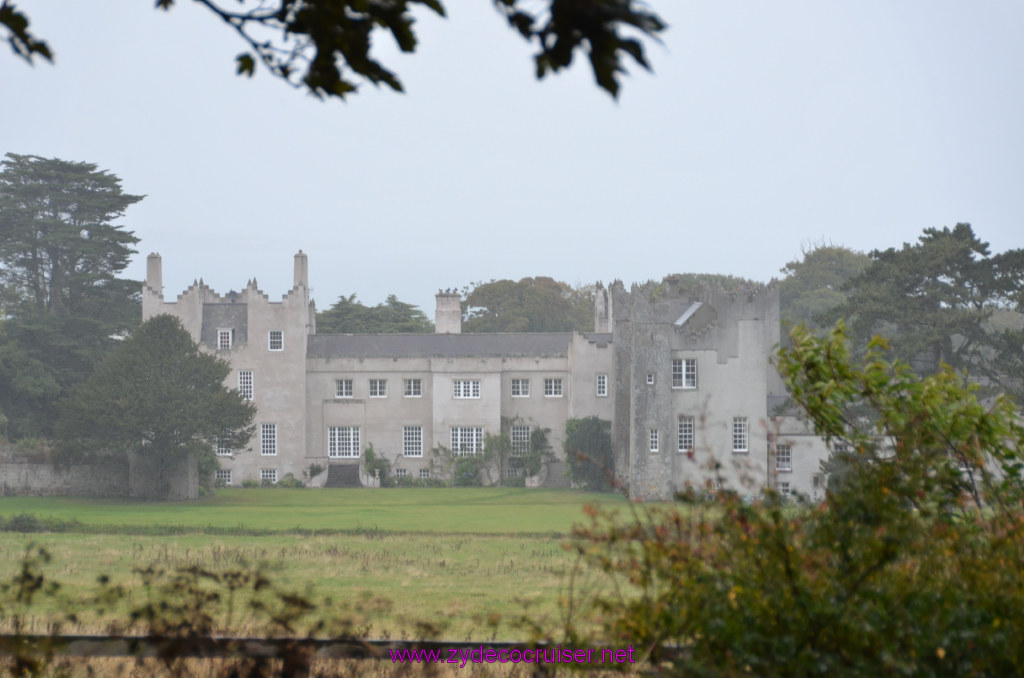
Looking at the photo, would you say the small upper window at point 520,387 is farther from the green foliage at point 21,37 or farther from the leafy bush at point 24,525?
the green foliage at point 21,37

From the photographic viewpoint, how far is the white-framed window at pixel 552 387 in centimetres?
5975

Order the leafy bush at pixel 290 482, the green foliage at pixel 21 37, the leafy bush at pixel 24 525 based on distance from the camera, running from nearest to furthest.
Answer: the green foliage at pixel 21 37 < the leafy bush at pixel 24 525 < the leafy bush at pixel 290 482

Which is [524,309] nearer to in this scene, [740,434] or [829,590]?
[740,434]

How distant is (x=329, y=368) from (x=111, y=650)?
2102 inches

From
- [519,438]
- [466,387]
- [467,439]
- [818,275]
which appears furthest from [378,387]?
[818,275]

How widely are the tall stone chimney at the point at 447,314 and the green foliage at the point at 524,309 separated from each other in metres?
20.9

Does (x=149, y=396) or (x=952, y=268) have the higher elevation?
(x=952, y=268)

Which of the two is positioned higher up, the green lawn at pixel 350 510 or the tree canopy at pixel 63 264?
the tree canopy at pixel 63 264

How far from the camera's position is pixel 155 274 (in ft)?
200

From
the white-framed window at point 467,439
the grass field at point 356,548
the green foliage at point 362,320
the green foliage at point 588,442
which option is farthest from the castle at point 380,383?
the green foliage at point 362,320

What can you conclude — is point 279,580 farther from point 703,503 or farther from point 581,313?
point 581,313

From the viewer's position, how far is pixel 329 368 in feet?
197

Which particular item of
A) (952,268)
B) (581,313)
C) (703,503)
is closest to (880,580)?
(703,503)

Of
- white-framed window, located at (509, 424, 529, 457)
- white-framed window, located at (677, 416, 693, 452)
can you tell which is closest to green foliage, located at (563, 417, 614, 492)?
white-framed window, located at (509, 424, 529, 457)
